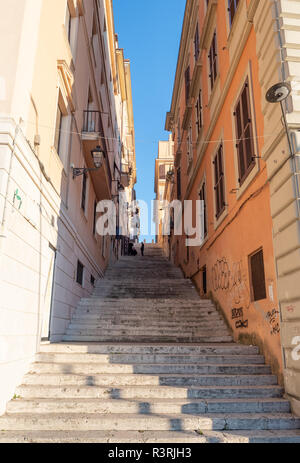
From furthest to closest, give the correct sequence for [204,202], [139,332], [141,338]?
[204,202] < [139,332] < [141,338]

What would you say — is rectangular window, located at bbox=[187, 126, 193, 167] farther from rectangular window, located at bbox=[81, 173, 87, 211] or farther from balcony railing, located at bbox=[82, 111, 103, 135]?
rectangular window, located at bbox=[81, 173, 87, 211]

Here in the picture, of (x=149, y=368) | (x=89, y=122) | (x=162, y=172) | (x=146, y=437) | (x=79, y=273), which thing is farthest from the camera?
(x=162, y=172)

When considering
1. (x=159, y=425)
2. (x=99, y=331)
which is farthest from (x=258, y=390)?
(x=99, y=331)

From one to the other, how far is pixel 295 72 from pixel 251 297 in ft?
13.4

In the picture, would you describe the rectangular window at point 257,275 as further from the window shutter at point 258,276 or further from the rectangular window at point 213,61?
the rectangular window at point 213,61

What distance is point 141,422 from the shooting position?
4.18m

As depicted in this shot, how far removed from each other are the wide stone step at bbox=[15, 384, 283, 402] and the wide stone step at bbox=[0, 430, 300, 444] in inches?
31.4

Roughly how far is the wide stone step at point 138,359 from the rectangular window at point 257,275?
1127 mm

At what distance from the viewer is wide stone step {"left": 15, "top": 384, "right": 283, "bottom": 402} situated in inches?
191

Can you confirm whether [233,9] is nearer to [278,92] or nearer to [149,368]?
[278,92]

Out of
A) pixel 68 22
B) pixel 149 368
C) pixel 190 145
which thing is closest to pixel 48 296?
pixel 149 368

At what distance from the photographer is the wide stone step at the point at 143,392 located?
15.9 feet

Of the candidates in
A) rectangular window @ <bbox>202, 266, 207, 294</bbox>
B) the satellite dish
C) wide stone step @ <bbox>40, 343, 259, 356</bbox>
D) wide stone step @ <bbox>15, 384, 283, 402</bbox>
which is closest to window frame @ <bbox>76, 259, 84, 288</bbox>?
wide stone step @ <bbox>40, 343, 259, 356</bbox>

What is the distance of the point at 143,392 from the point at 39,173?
155 inches
